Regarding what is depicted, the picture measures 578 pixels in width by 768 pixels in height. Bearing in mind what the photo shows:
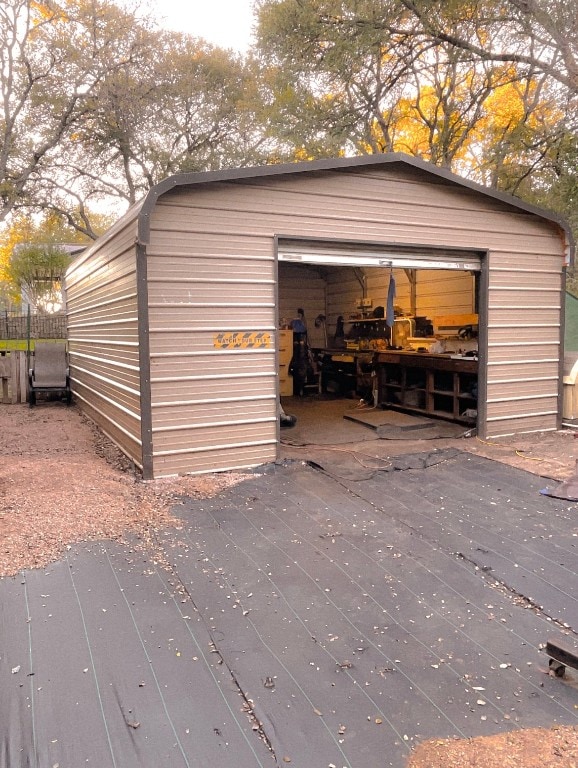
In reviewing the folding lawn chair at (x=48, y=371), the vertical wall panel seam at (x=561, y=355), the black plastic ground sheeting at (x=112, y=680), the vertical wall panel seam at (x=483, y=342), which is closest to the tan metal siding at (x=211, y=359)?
the black plastic ground sheeting at (x=112, y=680)

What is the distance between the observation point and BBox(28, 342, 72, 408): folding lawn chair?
467 inches

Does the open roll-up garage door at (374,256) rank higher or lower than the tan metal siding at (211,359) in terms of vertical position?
higher

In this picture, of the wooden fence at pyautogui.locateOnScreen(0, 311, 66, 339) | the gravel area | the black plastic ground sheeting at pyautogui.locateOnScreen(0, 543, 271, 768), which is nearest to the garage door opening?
the gravel area

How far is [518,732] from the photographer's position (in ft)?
7.71

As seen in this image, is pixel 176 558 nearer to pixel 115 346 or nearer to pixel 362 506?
pixel 362 506

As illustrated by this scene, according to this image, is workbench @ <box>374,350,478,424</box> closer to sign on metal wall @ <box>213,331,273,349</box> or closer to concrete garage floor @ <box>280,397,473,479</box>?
concrete garage floor @ <box>280,397,473,479</box>

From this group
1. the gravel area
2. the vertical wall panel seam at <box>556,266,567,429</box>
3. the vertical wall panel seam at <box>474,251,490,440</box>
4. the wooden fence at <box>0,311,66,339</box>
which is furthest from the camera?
the wooden fence at <box>0,311,66,339</box>

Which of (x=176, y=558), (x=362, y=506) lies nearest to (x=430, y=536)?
(x=362, y=506)

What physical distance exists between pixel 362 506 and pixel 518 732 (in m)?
2.86

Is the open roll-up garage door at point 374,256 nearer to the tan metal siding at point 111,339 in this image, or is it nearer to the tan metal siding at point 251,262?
the tan metal siding at point 251,262

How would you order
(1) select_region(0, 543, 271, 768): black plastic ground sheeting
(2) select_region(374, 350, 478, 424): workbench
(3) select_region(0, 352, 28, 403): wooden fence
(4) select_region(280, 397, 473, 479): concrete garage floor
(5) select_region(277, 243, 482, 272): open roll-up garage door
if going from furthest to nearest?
(3) select_region(0, 352, 28, 403): wooden fence
(2) select_region(374, 350, 478, 424): workbench
(4) select_region(280, 397, 473, 479): concrete garage floor
(5) select_region(277, 243, 482, 272): open roll-up garage door
(1) select_region(0, 543, 271, 768): black plastic ground sheeting

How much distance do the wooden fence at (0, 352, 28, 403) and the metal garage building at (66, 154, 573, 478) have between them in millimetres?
4519

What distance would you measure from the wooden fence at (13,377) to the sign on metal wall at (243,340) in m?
7.42

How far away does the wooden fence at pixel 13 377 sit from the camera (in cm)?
1174
